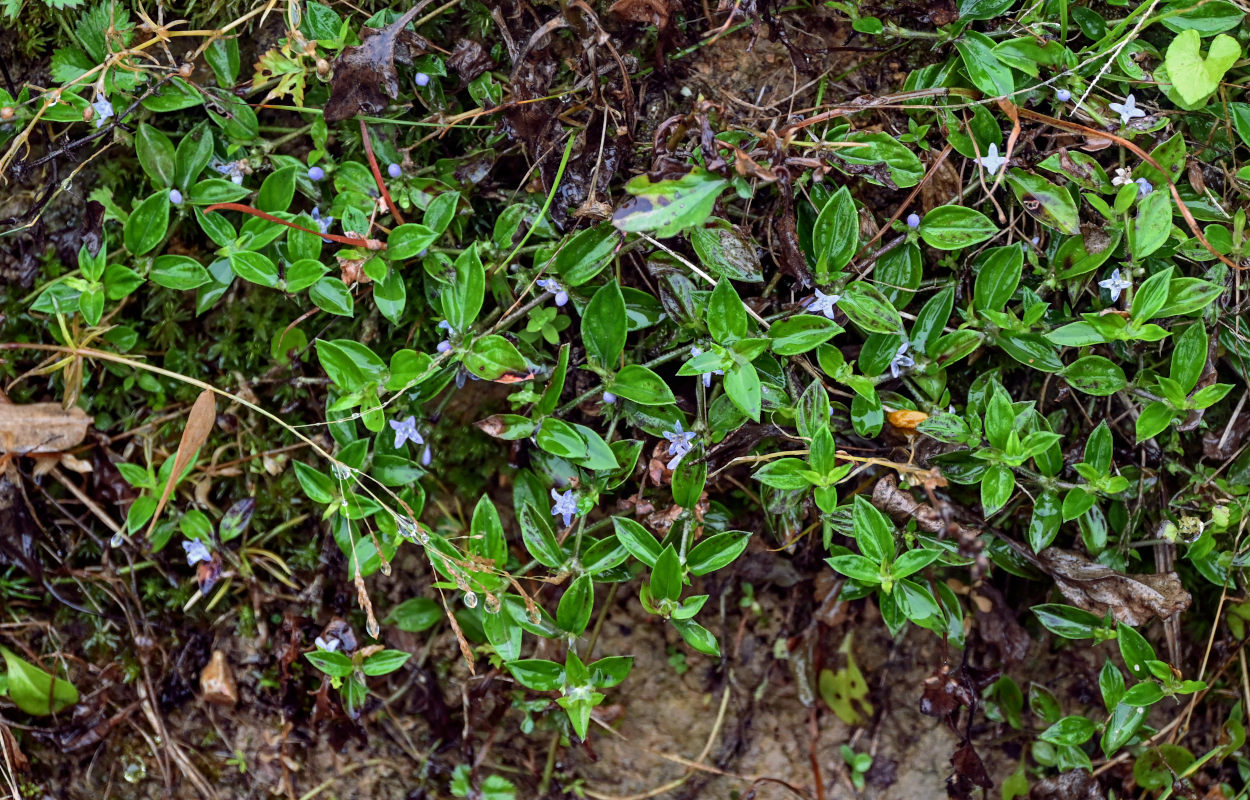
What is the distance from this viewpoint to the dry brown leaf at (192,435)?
2344mm

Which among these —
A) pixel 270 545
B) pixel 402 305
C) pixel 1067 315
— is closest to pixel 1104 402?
pixel 1067 315

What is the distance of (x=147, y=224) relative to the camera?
2256mm

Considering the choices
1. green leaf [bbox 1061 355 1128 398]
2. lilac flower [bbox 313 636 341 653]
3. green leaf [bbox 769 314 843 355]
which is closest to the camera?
green leaf [bbox 769 314 843 355]

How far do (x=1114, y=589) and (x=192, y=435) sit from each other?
2.55 meters

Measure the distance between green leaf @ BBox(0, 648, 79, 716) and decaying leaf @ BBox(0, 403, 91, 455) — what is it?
0.63 meters

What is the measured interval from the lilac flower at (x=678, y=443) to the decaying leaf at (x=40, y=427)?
170 cm

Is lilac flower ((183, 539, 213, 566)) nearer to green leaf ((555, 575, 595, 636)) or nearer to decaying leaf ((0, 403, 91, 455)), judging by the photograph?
decaying leaf ((0, 403, 91, 455))

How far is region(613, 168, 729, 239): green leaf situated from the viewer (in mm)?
1812

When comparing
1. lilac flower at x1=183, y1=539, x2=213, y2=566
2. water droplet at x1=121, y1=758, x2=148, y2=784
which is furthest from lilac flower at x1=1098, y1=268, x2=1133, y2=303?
water droplet at x1=121, y1=758, x2=148, y2=784

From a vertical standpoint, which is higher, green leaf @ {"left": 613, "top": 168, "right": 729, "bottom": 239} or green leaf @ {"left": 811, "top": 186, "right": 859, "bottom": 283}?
green leaf @ {"left": 613, "top": 168, "right": 729, "bottom": 239}

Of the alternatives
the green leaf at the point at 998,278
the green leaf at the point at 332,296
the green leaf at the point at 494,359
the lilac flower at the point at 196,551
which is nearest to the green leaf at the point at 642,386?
the green leaf at the point at 494,359

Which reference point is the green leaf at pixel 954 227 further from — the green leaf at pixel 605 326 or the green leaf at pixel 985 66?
the green leaf at pixel 605 326

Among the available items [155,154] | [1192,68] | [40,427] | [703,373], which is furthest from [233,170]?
[1192,68]

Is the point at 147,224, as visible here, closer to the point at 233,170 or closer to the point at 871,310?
the point at 233,170
